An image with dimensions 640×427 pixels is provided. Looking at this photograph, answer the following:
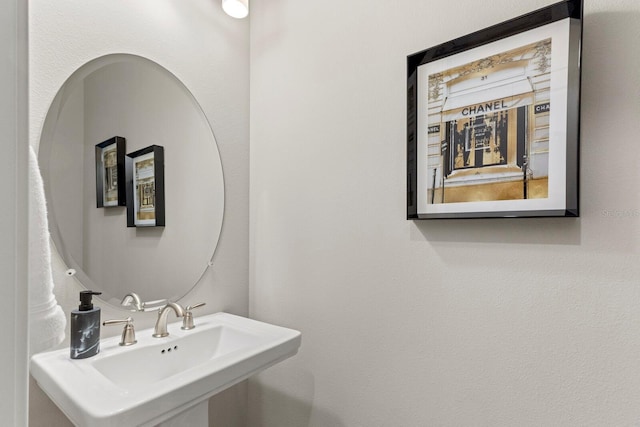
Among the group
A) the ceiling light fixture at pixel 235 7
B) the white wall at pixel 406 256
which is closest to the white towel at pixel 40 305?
the white wall at pixel 406 256

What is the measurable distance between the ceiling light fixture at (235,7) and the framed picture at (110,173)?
68 centimetres

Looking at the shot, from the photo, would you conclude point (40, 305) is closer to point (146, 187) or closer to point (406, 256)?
point (146, 187)

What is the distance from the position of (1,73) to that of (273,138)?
4.23 ft

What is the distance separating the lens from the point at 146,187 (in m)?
1.21

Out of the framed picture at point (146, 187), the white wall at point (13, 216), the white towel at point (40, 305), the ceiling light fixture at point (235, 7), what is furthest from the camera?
the ceiling light fixture at point (235, 7)

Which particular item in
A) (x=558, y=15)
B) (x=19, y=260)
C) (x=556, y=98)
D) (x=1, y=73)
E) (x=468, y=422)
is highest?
(x=558, y=15)

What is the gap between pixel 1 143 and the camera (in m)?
0.19

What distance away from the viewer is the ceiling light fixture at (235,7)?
4.34 ft

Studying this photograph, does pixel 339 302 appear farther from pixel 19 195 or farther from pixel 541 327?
pixel 19 195

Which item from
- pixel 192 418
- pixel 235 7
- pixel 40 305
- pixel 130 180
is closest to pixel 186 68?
pixel 235 7

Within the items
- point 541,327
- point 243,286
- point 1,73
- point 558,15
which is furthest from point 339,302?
point 1,73

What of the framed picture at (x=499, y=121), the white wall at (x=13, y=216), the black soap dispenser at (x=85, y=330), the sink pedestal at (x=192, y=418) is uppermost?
the framed picture at (x=499, y=121)

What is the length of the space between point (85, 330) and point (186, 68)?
991 mm

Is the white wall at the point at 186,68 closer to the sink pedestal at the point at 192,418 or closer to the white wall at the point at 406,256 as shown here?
the white wall at the point at 406,256
